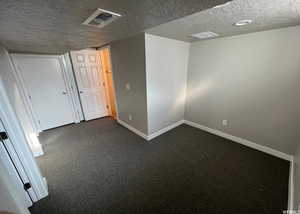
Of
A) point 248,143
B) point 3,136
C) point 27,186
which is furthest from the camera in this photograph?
point 248,143

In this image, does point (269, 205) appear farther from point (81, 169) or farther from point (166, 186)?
point (81, 169)

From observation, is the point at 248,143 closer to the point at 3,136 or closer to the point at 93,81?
the point at 3,136

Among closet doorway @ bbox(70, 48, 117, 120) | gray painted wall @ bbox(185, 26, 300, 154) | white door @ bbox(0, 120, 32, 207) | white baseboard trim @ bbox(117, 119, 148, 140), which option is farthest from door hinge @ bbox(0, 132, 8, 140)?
gray painted wall @ bbox(185, 26, 300, 154)

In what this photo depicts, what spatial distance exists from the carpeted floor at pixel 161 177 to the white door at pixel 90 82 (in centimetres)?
130

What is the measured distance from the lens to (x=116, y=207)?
1428 mm

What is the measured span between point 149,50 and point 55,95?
290cm

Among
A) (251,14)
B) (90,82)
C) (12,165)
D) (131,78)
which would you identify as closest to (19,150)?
(12,165)

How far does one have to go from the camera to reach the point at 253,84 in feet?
7.20

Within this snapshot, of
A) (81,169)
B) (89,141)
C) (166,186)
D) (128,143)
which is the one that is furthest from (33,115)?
(166,186)

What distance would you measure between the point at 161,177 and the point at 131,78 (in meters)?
1.96

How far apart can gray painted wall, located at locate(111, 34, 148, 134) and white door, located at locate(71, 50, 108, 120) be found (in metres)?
0.92

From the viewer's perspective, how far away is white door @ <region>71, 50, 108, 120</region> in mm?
3403

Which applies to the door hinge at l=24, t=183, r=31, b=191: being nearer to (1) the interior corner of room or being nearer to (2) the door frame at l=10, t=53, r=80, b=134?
(1) the interior corner of room

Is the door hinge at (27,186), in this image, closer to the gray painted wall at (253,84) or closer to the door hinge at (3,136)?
the door hinge at (3,136)
